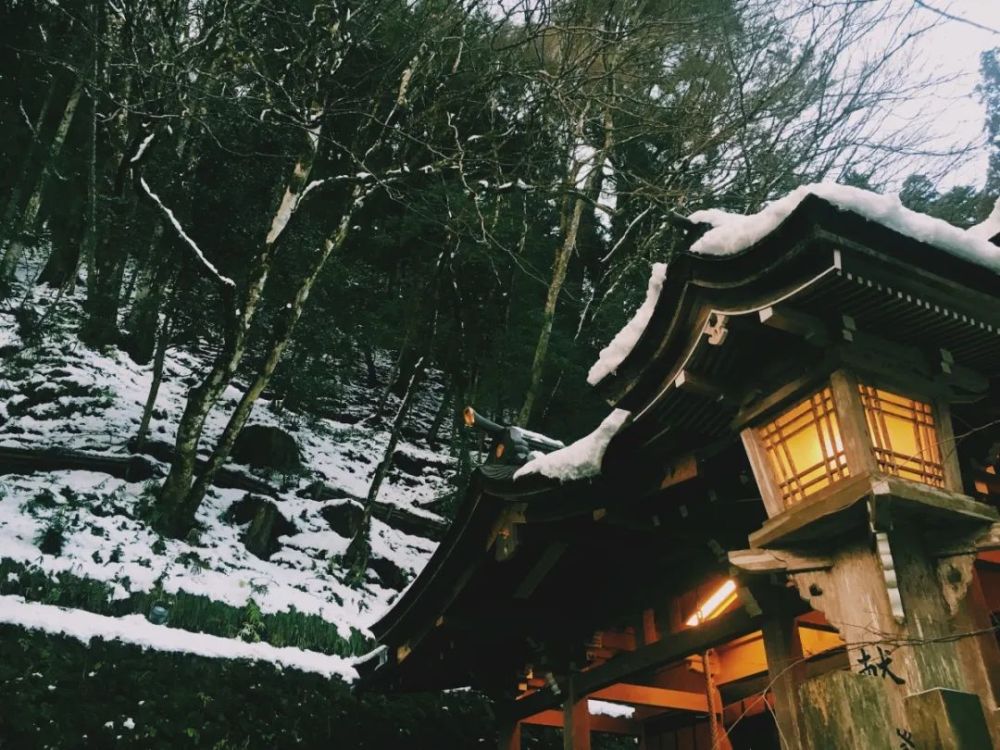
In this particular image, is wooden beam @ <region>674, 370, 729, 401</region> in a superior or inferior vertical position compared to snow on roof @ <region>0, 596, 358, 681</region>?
superior

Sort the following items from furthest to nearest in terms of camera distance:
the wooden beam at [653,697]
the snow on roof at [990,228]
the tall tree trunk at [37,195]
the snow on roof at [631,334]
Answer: the tall tree trunk at [37,195] → the wooden beam at [653,697] → the snow on roof at [631,334] → the snow on roof at [990,228]

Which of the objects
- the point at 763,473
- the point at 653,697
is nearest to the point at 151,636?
the point at 653,697

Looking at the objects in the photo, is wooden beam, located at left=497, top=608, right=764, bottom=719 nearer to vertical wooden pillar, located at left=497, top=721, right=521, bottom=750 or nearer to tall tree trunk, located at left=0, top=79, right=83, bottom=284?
vertical wooden pillar, located at left=497, top=721, right=521, bottom=750

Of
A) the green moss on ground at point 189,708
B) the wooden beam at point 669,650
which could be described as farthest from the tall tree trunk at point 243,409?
the wooden beam at point 669,650

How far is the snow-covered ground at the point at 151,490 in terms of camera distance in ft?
35.3

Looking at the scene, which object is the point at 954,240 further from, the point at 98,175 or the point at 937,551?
the point at 98,175

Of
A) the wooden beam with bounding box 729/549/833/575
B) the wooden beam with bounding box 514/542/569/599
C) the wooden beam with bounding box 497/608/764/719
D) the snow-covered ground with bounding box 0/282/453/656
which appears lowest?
the wooden beam with bounding box 497/608/764/719

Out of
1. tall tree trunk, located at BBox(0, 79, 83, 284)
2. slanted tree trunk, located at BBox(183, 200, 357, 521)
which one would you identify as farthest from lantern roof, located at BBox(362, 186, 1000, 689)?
tall tree trunk, located at BBox(0, 79, 83, 284)

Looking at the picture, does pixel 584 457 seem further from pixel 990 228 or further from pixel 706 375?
pixel 990 228

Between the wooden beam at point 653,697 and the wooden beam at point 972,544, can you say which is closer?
the wooden beam at point 972,544

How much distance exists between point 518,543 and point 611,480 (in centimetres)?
93

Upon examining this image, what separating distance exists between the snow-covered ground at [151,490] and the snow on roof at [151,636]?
0.90 m

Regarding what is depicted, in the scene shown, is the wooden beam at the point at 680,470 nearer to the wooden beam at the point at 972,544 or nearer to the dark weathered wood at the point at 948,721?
the wooden beam at the point at 972,544

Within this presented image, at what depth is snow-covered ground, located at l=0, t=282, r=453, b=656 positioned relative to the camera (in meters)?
10.8
